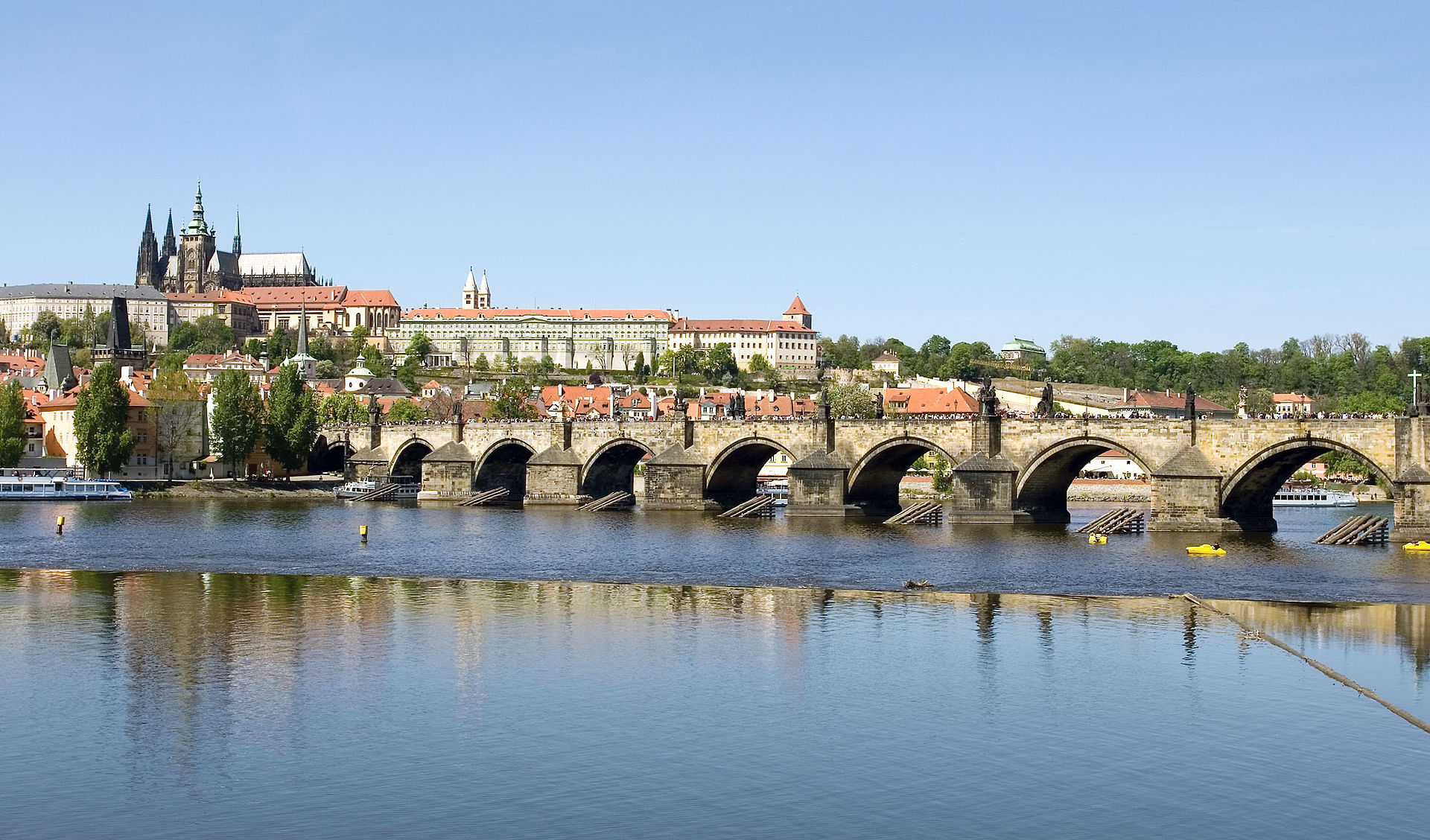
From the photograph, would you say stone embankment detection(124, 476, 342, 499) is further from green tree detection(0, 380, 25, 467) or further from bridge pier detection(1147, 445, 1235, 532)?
bridge pier detection(1147, 445, 1235, 532)

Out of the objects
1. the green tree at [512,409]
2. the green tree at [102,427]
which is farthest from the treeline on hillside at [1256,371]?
the green tree at [102,427]

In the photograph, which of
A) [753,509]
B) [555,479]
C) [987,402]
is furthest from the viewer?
[555,479]

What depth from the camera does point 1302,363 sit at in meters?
167

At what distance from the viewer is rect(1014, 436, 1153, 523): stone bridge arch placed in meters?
58.6

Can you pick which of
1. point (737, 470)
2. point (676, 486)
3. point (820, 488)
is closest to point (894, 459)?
point (820, 488)

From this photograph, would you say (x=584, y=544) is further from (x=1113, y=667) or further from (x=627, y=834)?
(x=627, y=834)

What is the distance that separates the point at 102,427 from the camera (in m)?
83.9

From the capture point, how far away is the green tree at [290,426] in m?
90.3

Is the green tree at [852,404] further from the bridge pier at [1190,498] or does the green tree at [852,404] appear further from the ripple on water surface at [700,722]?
the ripple on water surface at [700,722]

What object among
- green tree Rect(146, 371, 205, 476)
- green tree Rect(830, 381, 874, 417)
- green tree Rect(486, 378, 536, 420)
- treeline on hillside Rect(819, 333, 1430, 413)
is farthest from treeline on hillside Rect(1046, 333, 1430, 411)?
green tree Rect(146, 371, 205, 476)

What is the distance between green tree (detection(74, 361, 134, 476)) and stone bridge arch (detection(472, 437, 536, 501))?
19.7m

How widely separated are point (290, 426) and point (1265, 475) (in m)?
57.5

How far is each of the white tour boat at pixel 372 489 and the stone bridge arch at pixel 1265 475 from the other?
1807 inches

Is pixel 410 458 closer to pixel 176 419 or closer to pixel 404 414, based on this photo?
pixel 176 419
